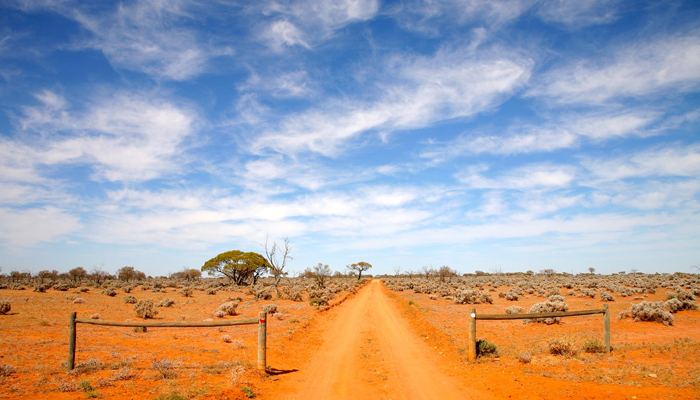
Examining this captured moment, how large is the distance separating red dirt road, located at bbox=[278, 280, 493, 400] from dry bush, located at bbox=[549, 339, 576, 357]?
3351 millimetres

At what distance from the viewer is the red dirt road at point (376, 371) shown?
8.31 meters

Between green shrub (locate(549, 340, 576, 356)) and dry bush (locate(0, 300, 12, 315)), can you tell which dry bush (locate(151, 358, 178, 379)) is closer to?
green shrub (locate(549, 340, 576, 356))

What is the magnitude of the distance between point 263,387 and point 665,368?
10165mm

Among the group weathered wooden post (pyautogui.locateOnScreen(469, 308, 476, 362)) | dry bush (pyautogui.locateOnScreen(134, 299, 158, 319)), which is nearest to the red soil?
weathered wooden post (pyautogui.locateOnScreen(469, 308, 476, 362))

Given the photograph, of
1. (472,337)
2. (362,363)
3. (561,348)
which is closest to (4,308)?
(362,363)

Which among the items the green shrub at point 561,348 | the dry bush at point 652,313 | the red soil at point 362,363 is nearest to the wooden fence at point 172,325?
the red soil at point 362,363

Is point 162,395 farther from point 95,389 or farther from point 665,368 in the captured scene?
point 665,368

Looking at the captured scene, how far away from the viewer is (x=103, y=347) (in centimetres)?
1145

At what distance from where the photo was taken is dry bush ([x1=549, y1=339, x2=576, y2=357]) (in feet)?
33.6

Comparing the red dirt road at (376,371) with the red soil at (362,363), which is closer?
the red soil at (362,363)

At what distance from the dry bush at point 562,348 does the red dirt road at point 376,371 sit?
3351 millimetres

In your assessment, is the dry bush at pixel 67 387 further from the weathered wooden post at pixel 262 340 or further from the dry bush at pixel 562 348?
the dry bush at pixel 562 348

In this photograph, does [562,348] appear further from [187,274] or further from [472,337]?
[187,274]

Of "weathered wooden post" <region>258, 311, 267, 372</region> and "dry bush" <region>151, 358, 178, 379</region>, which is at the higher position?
"weathered wooden post" <region>258, 311, 267, 372</region>
